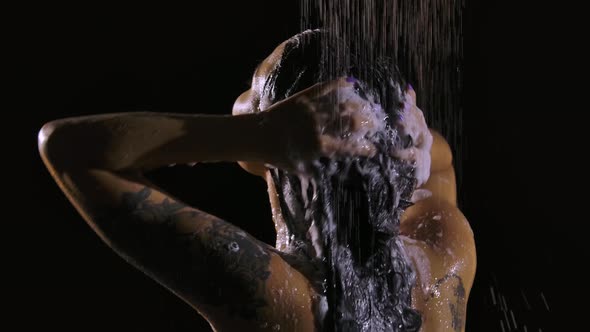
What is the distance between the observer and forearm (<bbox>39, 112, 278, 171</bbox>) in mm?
991

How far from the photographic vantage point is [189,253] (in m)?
1.02

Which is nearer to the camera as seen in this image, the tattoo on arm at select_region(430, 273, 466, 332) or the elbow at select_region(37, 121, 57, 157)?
the elbow at select_region(37, 121, 57, 157)

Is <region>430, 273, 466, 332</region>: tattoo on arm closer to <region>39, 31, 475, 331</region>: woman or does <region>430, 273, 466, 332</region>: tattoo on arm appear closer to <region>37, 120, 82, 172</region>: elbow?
<region>39, 31, 475, 331</region>: woman

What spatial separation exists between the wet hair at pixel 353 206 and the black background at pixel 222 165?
1.18 meters

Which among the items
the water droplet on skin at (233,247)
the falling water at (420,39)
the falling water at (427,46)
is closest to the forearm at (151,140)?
the water droplet on skin at (233,247)

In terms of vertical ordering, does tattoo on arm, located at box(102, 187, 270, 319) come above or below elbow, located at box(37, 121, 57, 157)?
below

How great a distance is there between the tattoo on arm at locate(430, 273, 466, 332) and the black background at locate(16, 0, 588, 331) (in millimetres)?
1217

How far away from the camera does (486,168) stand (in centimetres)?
247

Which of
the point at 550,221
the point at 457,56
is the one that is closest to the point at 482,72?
the point at 457,56

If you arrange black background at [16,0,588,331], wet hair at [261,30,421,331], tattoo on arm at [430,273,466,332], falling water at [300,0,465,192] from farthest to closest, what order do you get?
falling water at [300,0,465,192] → black background at [16,0,588,331] → tattoo on arm at [430,273,466,332] → wet hair at [261,30,421,331]

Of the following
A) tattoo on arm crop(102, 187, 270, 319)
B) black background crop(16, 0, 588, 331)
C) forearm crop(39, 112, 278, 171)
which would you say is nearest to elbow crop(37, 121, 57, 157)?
forearm crop(39, 112, 278, 171)

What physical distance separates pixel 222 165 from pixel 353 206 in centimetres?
134

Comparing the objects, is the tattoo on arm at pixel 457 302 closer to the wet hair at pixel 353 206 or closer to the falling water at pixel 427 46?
the wet hair at pixel 353 206

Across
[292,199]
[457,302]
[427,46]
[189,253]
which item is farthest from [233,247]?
[427,46]
